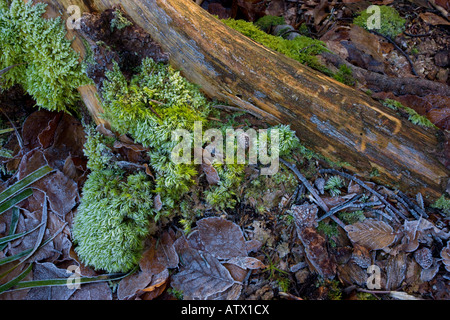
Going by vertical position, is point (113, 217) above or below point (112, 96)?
below

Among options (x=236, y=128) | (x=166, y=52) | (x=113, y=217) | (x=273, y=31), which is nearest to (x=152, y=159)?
(x=113, y=217)

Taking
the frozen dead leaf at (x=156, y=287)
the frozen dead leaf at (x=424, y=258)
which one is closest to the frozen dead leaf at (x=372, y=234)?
the frozen dead leaf at (x=424, y=258)

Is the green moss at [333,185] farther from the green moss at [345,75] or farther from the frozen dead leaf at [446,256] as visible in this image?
the green moss at [345,75]

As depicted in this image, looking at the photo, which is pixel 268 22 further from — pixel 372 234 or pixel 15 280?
pixel 15 280

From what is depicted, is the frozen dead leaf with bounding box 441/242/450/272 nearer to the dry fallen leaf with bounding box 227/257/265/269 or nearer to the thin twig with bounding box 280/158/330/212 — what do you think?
the thin twig with bounding box 280/158/330/212

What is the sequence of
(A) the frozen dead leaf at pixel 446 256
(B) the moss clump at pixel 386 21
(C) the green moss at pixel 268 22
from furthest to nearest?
(C) the green moss at pixel 268 22
(B) the moss clump at pixel 386 21
(A) the frozen dead leaf at pixel 446 256

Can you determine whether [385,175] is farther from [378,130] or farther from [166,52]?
[166,52]

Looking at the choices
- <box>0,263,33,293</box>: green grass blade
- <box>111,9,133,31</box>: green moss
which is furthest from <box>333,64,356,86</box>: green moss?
<box>0,263,33,293</box>: green grass blade
